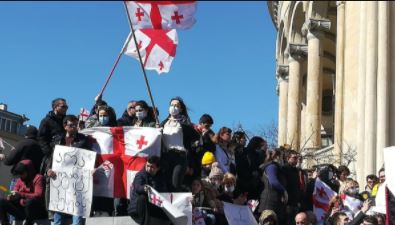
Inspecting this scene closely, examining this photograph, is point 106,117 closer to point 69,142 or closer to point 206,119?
point 69,142

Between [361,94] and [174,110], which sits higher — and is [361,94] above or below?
above

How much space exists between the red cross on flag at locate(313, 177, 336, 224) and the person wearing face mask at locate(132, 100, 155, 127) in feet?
13.0

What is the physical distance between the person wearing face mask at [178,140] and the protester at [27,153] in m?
2.05

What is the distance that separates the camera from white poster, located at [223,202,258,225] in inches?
552

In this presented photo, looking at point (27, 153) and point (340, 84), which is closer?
point (27, 153)

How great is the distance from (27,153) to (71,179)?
918mm

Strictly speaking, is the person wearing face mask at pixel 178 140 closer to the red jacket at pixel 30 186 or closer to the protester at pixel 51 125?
the protester at pixel 51 125

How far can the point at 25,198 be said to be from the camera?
553 inches

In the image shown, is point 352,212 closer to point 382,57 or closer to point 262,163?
point 262,163

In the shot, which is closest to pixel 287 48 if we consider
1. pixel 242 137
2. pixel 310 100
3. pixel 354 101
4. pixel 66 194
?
pixel 310 100

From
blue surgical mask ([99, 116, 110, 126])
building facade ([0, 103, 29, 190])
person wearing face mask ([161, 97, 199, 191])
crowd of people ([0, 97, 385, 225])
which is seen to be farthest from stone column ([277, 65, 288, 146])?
person wearing face mask ([161, 97, 199, 191])

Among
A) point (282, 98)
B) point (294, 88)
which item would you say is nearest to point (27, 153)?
point (294, 88)

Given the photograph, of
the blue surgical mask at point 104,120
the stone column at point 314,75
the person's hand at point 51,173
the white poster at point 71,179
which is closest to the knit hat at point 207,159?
the blue surgical mask at point 104,120

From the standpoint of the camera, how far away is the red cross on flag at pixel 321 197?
56.4 ft
